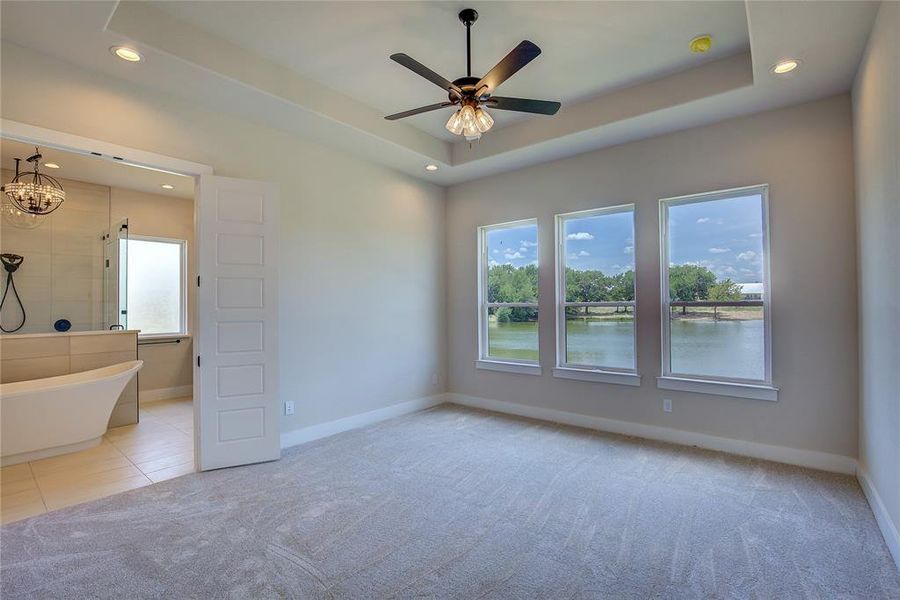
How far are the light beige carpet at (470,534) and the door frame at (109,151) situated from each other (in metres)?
1.00

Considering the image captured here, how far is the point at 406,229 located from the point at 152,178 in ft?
11.0

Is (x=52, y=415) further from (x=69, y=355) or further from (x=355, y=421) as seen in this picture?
(x=355, y=421)

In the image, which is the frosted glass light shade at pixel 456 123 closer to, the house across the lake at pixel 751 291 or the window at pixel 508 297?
the window at pixel 508 297

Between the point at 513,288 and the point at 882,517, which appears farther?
the point at 513,288

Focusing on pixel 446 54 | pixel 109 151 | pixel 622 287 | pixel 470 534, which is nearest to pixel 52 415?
pixel 109 151

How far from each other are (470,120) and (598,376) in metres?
2.95

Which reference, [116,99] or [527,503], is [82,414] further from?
[527,503]

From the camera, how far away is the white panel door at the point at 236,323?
11.1 feet

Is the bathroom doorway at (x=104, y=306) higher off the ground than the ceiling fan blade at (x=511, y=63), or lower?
lower

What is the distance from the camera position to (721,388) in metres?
3.73

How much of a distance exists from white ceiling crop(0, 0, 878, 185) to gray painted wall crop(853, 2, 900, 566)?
0.94ft

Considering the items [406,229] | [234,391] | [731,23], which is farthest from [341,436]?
[731,23]

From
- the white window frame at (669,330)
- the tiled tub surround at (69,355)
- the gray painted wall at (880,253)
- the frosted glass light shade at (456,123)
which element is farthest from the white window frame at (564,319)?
the tiled tub surround at (69,355)

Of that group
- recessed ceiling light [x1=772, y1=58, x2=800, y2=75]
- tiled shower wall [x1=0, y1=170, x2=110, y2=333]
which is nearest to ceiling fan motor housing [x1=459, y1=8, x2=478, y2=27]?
recessed ceiling light [x1=772, y1=58, x2=800, y2=75]
